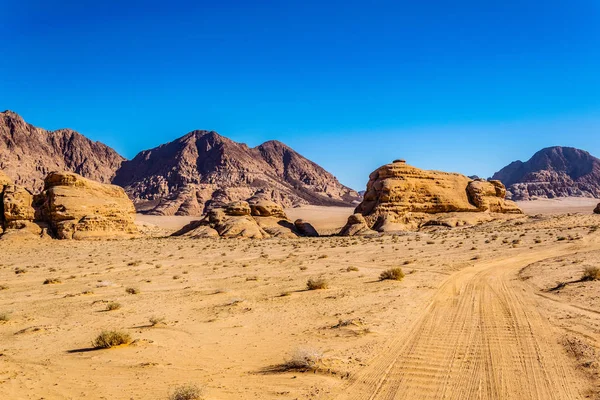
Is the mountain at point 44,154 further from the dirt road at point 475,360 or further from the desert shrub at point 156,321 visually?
the dirt road at point 475,360

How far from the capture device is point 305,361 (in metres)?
5.83

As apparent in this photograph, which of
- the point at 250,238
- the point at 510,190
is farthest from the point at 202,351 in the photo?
the point at 510,190

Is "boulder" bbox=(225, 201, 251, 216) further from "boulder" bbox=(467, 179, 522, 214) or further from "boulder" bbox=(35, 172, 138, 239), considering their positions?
"boulder" bbox=(467, 179, 522, 214)

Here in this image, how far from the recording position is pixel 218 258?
931 inches

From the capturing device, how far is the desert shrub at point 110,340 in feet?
23.5

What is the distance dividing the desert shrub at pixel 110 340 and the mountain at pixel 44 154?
13122 centimetres

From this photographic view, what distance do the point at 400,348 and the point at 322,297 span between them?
16.0 ft

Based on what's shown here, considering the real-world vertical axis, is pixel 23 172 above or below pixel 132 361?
above

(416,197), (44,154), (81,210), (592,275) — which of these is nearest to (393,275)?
(592,275)

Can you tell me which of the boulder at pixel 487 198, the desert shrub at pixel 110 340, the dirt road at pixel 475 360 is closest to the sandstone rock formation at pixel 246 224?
the boulder at pixel 487 198

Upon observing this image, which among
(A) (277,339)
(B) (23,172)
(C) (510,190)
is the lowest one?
(A) (277,339)

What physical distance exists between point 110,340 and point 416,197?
141 ft

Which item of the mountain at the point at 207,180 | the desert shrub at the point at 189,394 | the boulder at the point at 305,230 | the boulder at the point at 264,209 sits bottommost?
the desert shrub at the point at 189,394

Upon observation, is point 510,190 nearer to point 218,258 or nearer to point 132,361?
point 218,258
